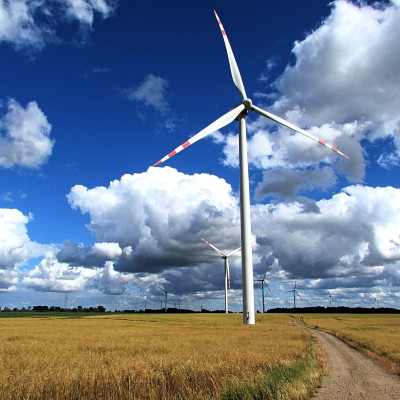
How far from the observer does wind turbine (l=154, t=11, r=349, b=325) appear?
51972mm

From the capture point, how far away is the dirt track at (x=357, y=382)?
14144mm

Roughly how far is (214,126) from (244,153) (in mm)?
6423

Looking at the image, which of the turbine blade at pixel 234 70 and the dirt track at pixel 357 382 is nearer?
the dirt track at pixel 357 382

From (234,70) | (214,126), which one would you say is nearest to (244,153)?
(214,126)

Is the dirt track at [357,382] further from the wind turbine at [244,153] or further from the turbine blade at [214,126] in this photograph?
the wind turbine at [244,153]

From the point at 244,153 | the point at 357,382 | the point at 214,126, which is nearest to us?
the point at 357,382

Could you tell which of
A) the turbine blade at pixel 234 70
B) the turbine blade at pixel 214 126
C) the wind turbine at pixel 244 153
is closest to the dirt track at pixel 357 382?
the turbine blade at pixel 214 126

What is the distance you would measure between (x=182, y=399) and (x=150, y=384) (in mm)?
2557

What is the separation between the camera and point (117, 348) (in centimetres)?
3031

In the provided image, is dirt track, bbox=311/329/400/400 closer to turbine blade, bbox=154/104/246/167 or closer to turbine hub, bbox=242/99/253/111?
turbine blade, bbox=154/104/246/167

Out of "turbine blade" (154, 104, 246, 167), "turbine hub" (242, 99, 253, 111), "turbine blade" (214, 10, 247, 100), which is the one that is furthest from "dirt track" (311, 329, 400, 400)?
"turbine blade" (214, 10, 247, 100)

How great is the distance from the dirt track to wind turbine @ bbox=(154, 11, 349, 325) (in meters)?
28.0

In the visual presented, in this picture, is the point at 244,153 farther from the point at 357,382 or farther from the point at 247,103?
the point at 357,382

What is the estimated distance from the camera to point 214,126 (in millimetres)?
53594
